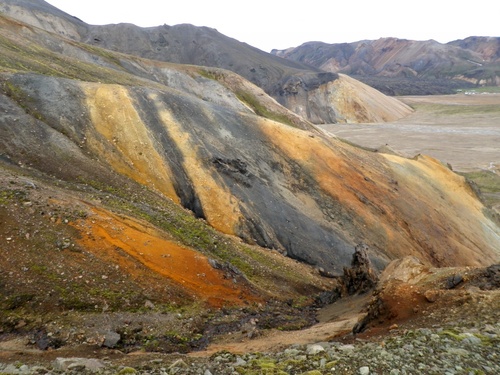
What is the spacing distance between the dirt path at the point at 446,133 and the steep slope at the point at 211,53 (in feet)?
29.9

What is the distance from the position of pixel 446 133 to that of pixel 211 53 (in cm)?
7221

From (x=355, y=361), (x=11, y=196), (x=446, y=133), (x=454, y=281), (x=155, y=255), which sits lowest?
(x=155, y=255)

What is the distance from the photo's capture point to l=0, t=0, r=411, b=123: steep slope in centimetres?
10244

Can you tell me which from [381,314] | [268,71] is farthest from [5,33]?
[268,71]

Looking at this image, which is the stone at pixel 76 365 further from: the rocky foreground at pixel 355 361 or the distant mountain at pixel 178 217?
the distant mountain at pixel 178 217

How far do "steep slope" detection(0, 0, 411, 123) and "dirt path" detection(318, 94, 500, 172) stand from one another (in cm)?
910

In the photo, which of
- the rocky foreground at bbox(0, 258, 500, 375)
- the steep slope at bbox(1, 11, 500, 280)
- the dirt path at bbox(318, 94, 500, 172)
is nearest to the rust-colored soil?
the rocky foreground at bbox(0, 258, 500, 375)

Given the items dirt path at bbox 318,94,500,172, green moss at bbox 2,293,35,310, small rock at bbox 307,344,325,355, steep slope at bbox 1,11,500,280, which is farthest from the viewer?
dirt path at bbox 318,94,500,172

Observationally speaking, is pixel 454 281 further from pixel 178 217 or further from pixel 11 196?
pixel 11 196

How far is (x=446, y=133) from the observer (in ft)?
280

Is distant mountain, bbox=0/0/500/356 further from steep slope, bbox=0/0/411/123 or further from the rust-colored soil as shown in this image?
steep slope, bbox=0/0/411/123

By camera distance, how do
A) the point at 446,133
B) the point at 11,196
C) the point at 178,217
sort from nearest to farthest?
the point at 11,196
the point at 178,217
the point at 446,133

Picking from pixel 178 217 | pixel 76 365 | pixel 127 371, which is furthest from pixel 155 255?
pixel 127 371

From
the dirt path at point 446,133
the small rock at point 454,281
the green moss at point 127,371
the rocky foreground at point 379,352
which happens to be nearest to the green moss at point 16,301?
the rocky foreground at point 379,352
